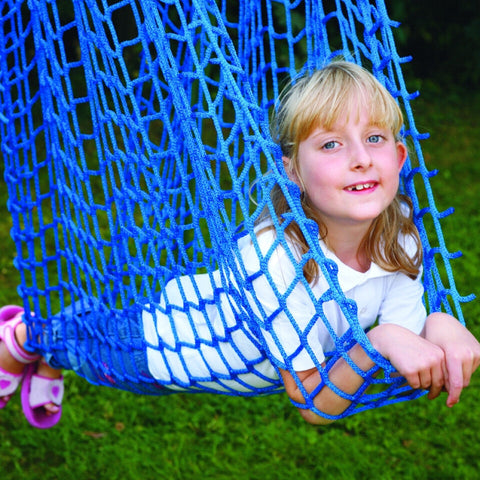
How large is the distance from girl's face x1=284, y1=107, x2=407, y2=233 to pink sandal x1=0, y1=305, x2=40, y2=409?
0.83m

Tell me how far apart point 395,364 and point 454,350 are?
111 millimetres

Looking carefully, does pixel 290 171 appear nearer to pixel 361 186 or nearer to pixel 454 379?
pixel 361 186

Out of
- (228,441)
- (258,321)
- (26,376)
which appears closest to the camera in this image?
(258,321)

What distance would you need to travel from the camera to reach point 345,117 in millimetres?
1422

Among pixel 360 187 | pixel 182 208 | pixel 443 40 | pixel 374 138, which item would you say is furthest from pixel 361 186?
pixel 443 40

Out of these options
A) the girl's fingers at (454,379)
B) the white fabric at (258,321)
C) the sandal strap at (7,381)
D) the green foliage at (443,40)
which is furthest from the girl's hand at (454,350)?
the green foliage at (443,40)

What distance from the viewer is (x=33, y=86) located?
455 centimetres

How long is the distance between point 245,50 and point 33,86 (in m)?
2.93

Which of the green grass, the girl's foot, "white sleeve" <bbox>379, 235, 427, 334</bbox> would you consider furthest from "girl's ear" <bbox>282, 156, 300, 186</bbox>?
the green grass

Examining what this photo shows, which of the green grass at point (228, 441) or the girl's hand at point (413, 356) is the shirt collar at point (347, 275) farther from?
the green grass at point (228, 441)

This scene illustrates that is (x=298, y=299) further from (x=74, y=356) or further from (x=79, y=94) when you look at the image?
(x=79, y=94)

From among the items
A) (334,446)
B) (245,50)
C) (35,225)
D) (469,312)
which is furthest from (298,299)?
(35,225)

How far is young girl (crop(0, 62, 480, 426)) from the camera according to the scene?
1240 millimetres

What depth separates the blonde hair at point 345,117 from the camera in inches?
56.5
